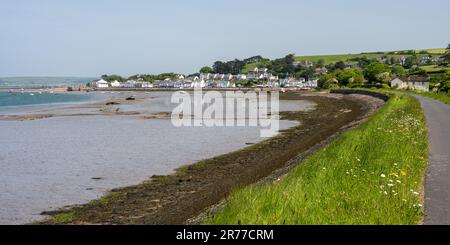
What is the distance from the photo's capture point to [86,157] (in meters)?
25.3

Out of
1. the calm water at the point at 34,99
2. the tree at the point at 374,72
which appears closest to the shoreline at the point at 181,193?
the calm water at the point at 34,99

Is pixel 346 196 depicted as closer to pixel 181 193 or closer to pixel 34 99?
pixel 181 193

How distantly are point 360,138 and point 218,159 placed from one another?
8.26 meters

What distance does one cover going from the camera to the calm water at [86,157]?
16453 mm

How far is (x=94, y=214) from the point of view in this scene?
14.1 m

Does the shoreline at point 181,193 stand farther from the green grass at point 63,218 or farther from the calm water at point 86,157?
the calm water at point 86,157

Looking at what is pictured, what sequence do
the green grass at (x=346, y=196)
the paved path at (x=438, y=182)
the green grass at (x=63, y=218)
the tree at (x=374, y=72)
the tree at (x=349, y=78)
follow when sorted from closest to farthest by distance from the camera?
the green grass at (x=346, y=196), the paved path at (x=438, y=182), the green grass at (x=63, y=218), the tree at (x=374, y=72), the tree at (x=349, y=78)

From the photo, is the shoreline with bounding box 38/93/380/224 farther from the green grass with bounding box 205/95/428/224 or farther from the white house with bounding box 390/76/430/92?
the white house with bounding box 390/76/430/92

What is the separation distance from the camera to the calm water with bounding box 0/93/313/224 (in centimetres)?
1645

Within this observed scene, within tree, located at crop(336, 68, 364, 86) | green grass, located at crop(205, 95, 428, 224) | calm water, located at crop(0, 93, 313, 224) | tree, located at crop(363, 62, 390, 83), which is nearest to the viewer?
green grass, located at crop(205, 95, 428, 224)

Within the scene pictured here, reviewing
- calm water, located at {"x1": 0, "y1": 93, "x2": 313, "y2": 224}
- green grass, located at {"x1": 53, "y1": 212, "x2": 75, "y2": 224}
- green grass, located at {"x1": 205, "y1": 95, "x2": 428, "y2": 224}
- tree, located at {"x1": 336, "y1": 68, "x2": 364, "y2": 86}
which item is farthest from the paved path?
tree, located at {"x1": 336, "y1": 68, "x2": 364, "y2": 86}

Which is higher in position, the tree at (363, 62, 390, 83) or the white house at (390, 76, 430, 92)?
the tree at (363, 62, 390, 83)

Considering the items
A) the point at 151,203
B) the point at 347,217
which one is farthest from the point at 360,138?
the point at 347,217
